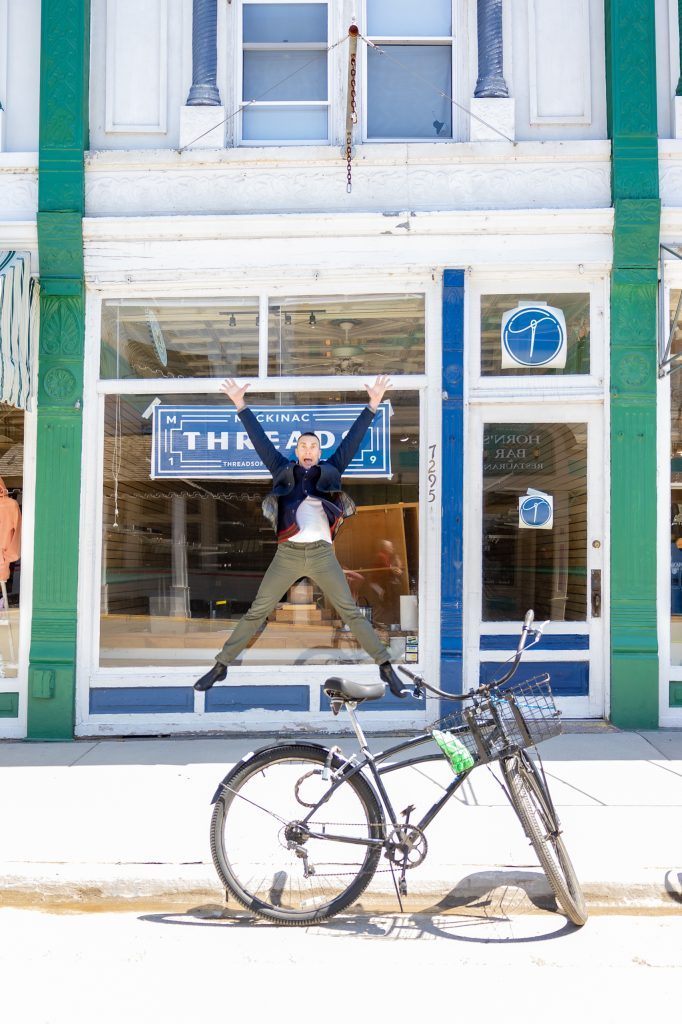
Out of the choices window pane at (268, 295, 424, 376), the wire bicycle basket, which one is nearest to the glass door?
window pane at (268, 295, 424, 376)

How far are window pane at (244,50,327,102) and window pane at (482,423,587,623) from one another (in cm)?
339

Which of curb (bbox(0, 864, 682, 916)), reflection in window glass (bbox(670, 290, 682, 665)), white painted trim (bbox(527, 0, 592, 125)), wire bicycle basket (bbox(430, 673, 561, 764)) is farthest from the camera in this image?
white painted trim (bbox(527, 0, 592, 125))

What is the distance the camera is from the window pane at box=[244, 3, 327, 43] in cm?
809

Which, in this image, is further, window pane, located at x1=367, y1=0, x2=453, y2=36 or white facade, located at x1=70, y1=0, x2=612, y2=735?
window pane, located at x1=367, y1=0, x2=453, y2=36

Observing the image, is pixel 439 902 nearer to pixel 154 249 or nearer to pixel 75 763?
pixel 75 763

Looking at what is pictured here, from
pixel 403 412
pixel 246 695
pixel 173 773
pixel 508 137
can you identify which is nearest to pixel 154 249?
pixel 403 412

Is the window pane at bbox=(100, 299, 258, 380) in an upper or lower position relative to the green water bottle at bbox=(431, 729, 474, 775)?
upper

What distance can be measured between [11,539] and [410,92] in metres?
5.21

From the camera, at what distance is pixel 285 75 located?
8086mm

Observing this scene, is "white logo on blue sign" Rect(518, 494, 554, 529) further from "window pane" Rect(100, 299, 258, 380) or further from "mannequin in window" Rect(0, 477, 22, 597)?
"mannequin in window" Rect(0, 477, 22, 597)

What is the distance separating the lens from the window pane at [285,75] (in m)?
8.05

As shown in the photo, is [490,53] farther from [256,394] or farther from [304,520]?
[304,520]

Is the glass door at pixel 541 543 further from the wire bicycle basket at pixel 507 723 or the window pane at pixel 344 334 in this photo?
the wire bicycle basket at pixel 507 723

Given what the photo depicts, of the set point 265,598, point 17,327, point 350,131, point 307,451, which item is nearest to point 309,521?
point 307,451
